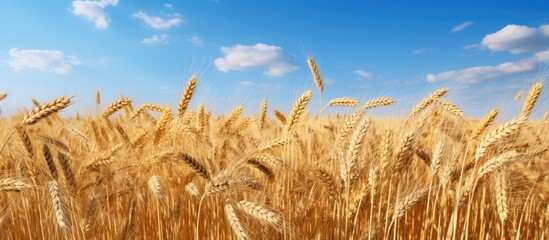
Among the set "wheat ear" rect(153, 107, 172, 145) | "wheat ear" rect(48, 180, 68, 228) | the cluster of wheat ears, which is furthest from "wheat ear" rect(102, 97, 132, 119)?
"wheat ear" rect(48, 180, 68, 228)

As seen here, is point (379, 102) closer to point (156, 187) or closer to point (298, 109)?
point (298, 109)

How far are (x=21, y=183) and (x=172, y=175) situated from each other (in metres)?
1.07

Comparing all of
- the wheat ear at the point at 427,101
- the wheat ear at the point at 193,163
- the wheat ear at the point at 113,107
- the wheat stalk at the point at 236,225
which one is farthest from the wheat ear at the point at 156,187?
the wheat ear at the point at 427,101

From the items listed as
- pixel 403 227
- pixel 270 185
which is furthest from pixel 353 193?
pixel 270 185

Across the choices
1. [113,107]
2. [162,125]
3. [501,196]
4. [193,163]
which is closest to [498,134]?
[501,196]

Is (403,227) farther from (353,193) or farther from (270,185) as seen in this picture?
(270,185)

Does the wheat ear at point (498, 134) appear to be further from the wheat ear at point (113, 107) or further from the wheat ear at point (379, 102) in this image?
the wheat ear at point (113, 107)

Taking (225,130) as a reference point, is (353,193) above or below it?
below

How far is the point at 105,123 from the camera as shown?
12.5 feet

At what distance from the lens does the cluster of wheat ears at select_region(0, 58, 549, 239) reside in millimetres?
2002

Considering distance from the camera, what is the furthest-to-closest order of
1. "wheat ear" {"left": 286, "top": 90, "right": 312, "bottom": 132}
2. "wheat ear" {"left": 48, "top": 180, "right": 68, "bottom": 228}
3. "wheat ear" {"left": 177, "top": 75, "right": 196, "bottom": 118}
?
1. "wheat ear" {"left": 177, "top": 75, "right": 196, "bottom": 118}
2. "wheat ear" {"left": 286, "top": 90, "right": 312, "bottom": 132}
3. "wheat ear" {"left": 48, "top": 180, "right": 68, "bottom": 228}

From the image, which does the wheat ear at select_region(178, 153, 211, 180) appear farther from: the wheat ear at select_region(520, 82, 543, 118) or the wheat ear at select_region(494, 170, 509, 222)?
the wheat ear at select_region(520, 82, 543, 118)

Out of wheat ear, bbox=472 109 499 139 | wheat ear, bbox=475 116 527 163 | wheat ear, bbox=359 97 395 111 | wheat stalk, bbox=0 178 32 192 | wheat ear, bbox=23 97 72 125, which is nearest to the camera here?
wheat stalk, bbox=0 178 32 192

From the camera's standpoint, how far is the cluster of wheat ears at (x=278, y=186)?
2.00 m
